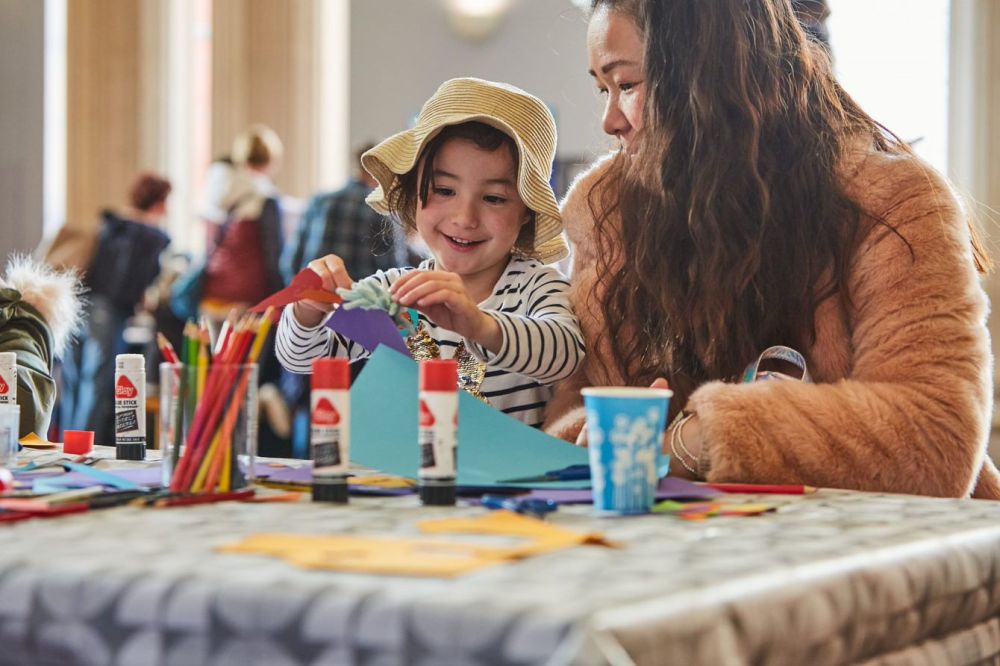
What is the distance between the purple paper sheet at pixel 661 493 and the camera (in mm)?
1129

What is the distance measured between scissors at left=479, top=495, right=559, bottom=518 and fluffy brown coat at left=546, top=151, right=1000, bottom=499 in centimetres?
33

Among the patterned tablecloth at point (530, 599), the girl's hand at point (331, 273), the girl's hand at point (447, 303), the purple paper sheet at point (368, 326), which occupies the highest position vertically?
the girl's hand at point (331, 273)

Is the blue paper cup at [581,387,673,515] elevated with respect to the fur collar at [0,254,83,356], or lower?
lower

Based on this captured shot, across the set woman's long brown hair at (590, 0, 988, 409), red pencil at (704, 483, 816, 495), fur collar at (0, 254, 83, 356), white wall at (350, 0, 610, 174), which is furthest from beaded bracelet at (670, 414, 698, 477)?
white wall at (350, 0, 610, 174)

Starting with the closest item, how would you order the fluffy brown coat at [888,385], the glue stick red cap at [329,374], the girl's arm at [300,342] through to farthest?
the glue stick red cap at [329,374] < the fluffy brown coat at [888,385] < the girl's arm at [300,342]

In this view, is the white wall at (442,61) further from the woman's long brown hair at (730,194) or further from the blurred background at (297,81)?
the woman's long brown hair at (730,194)

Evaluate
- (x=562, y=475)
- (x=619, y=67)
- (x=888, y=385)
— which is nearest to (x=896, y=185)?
(x=888, y=385)

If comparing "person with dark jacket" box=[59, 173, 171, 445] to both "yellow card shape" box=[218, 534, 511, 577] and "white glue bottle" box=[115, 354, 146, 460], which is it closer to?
"white glue bottle" box=[115, 354, 146, 460]

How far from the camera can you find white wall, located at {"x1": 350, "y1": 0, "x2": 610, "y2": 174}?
6078 mm

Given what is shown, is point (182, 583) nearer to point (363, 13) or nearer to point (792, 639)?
point (792, 639)

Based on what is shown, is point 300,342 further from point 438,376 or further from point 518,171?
point 438,376

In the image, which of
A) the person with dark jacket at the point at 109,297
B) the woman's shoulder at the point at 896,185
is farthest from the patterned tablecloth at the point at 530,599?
the person with dark jacket at the point at 109,297

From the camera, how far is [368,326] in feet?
4.58

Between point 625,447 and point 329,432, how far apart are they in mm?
266
